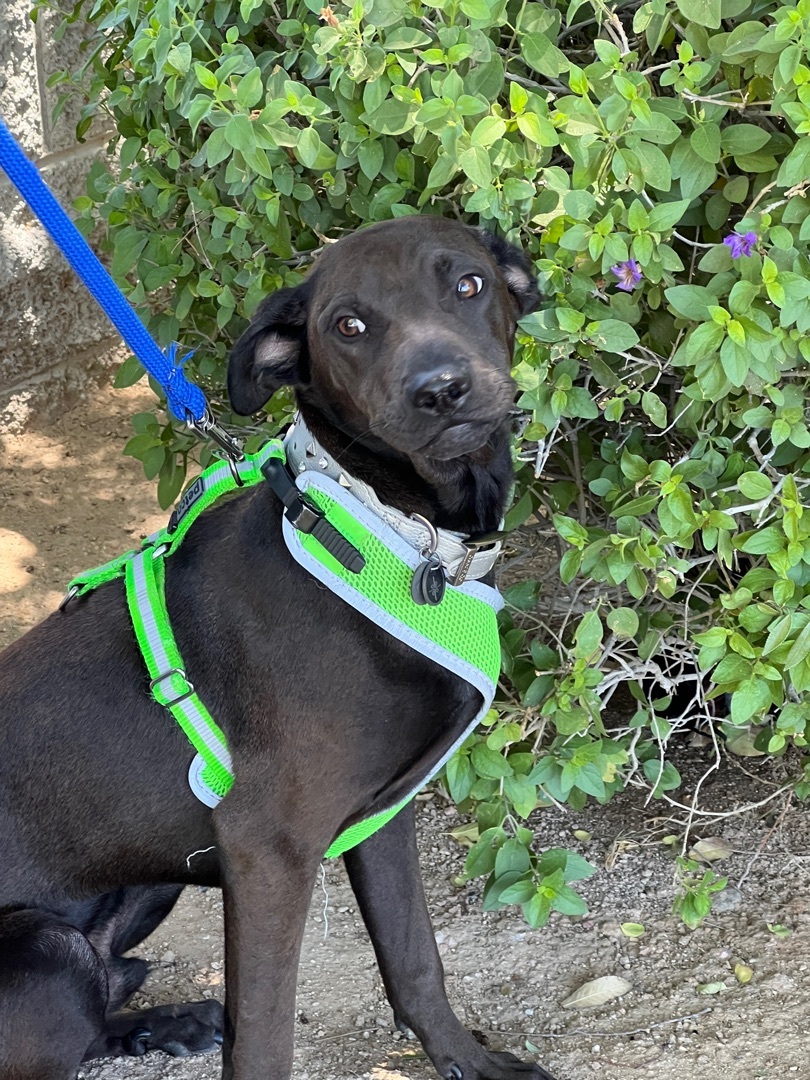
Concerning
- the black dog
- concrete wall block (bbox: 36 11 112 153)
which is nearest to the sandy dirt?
the black dog

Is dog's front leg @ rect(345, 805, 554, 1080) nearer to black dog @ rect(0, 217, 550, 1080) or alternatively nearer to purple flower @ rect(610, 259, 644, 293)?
black dog @ rect(0, 217, 550, 1080)

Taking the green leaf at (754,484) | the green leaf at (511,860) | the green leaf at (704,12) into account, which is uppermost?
Answer: the green leaf at (704,12)

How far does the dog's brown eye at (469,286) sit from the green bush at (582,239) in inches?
5.0

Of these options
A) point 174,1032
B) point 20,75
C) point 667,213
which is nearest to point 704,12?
point 667,213

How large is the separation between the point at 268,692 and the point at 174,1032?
108 centimetres

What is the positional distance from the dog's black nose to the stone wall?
140 inches

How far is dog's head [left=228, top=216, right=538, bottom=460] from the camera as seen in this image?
2230 millimetres

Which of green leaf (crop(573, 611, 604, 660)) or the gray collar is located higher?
the gray collar

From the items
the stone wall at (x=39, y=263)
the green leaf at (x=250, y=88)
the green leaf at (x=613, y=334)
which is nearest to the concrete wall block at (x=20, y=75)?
the stone wall at (x=39, y=263)

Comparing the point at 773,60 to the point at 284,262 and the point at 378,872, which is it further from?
the point at 378,872

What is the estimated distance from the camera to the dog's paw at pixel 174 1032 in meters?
2.90

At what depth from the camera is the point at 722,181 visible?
2.64 meters

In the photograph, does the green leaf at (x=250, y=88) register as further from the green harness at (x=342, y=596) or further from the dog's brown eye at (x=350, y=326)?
the green harness at (x=342, y=596)

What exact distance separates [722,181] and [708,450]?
563 millimetres
